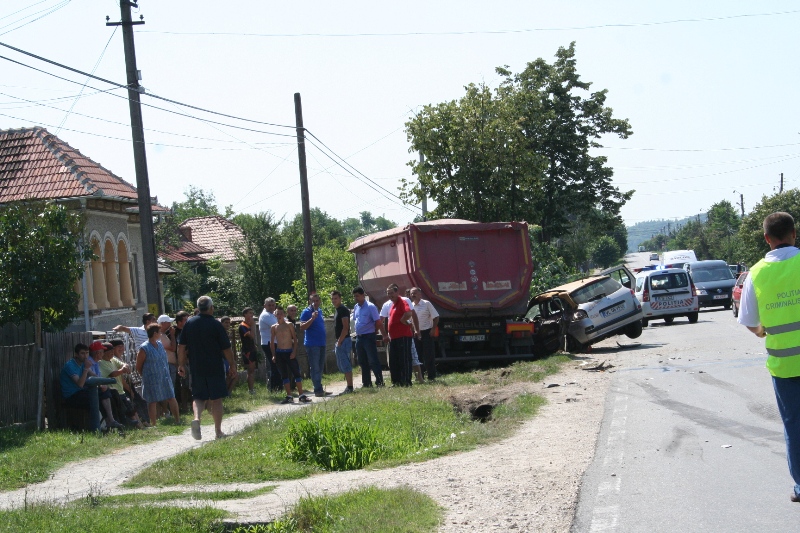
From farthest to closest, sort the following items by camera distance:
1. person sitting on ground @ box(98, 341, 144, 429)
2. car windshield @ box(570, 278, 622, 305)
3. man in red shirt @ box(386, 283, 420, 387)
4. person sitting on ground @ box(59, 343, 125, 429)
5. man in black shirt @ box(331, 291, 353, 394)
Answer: car windshield @ box(570, 278, 622, 305)
man in black shirt @ box(331, 291, 353, 394)
man in red shirt @ box(386, 283, 420, 387)
person sitting on ground @ box(98, 341, 144, 429)
person sitting on ground @ box(59, 343, 125, 429)

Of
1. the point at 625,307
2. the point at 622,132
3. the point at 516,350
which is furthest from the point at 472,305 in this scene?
the point at 622,132

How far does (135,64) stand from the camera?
18359 millimetres

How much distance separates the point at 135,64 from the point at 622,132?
33.5 m

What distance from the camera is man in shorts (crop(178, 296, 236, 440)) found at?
11.8 m

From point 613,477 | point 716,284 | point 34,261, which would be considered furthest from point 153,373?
point 716,284

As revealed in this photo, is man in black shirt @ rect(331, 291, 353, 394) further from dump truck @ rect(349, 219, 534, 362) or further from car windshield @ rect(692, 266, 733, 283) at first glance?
car windshield @ rect(692, 266, 733, 283)

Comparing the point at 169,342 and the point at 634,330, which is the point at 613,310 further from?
the point at 169,342

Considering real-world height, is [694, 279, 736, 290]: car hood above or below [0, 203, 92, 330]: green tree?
below

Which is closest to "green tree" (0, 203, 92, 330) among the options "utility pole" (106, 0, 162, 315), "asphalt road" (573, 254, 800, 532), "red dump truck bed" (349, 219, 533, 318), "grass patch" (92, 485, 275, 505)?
"utility pole" (106, 0, 162, 315)

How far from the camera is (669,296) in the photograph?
28734mm

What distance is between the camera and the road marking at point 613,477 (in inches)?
244

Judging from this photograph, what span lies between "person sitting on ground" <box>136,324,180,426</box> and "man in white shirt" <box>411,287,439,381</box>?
503 cm

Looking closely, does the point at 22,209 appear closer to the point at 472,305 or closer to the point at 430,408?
the point at 430,408

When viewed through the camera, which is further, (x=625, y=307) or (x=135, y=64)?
(x=625, y=307)
